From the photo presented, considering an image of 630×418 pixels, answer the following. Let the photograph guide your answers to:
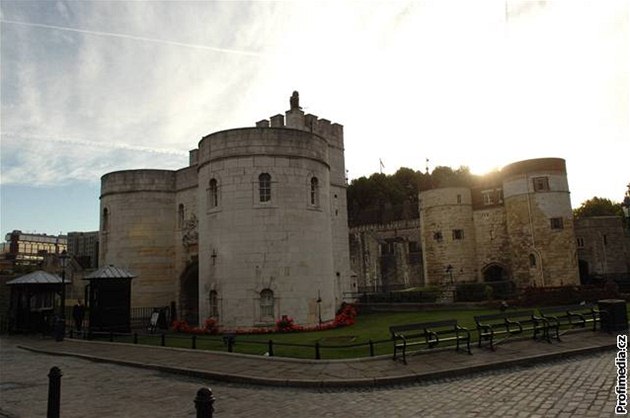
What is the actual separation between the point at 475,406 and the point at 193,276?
22632 millimetres

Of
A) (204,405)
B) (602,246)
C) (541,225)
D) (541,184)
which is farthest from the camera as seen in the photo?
(602,246)

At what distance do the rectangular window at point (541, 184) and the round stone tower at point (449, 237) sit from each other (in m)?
6.71

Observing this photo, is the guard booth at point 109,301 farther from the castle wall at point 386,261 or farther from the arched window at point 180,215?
the castle wall at point 386,261

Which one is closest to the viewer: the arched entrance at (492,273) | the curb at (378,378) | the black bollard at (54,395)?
the black bollard at (54,395)

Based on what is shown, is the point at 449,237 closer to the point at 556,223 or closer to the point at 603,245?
the point at 556,223

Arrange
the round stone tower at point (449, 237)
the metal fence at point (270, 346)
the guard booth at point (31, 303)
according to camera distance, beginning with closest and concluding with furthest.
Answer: the metal fence at point (270, 346) → the guard booth at point (31, 303) → the round stone tower at point (449, 237)

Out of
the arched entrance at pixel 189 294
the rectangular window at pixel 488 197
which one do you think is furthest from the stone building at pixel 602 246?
the arched entrance at pixel 189 294

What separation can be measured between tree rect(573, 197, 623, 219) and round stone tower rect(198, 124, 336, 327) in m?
61.8

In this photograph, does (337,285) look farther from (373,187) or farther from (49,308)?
(373,187)

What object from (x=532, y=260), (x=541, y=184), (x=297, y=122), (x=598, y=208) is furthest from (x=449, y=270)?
(x=598, y=208)

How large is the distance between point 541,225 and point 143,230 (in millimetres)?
29223

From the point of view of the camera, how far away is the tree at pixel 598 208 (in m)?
68.4

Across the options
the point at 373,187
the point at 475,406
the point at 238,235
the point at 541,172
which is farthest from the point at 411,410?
the point at 373,187

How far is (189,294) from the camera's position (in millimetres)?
28062
